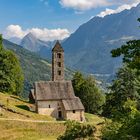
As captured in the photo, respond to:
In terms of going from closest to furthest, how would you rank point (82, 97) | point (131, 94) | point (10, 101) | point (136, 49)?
point (136, 49), point (131, 94), point (10, 101), point (82, 97)

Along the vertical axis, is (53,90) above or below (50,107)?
above

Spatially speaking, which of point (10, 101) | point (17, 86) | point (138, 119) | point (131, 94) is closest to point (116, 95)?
point (131, 94)

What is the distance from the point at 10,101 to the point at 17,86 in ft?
91.7

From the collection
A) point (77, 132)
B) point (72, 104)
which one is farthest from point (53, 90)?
point (77, 132)

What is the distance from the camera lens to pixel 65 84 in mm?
86375

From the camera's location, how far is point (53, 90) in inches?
3344

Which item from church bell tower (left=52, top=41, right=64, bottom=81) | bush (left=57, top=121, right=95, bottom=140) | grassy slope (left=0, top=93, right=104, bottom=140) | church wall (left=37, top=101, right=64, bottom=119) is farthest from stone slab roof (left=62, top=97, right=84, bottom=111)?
bush (left=57, top=121, right=95, bottom=140)

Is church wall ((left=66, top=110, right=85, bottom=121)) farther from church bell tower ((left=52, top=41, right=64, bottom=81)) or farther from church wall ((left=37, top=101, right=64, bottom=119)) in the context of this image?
church bell tower ((left=52, top=41, right=64, bottom=81))

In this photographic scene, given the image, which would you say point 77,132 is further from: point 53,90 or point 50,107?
point 53,90

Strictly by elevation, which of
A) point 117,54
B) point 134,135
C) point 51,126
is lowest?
point 51,126

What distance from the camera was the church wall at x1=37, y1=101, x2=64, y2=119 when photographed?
83625 millimetres

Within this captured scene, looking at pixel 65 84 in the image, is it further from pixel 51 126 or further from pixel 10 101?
pixel 51 126

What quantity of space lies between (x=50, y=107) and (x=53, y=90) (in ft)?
11.8

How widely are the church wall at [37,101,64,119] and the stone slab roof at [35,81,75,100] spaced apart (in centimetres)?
110
